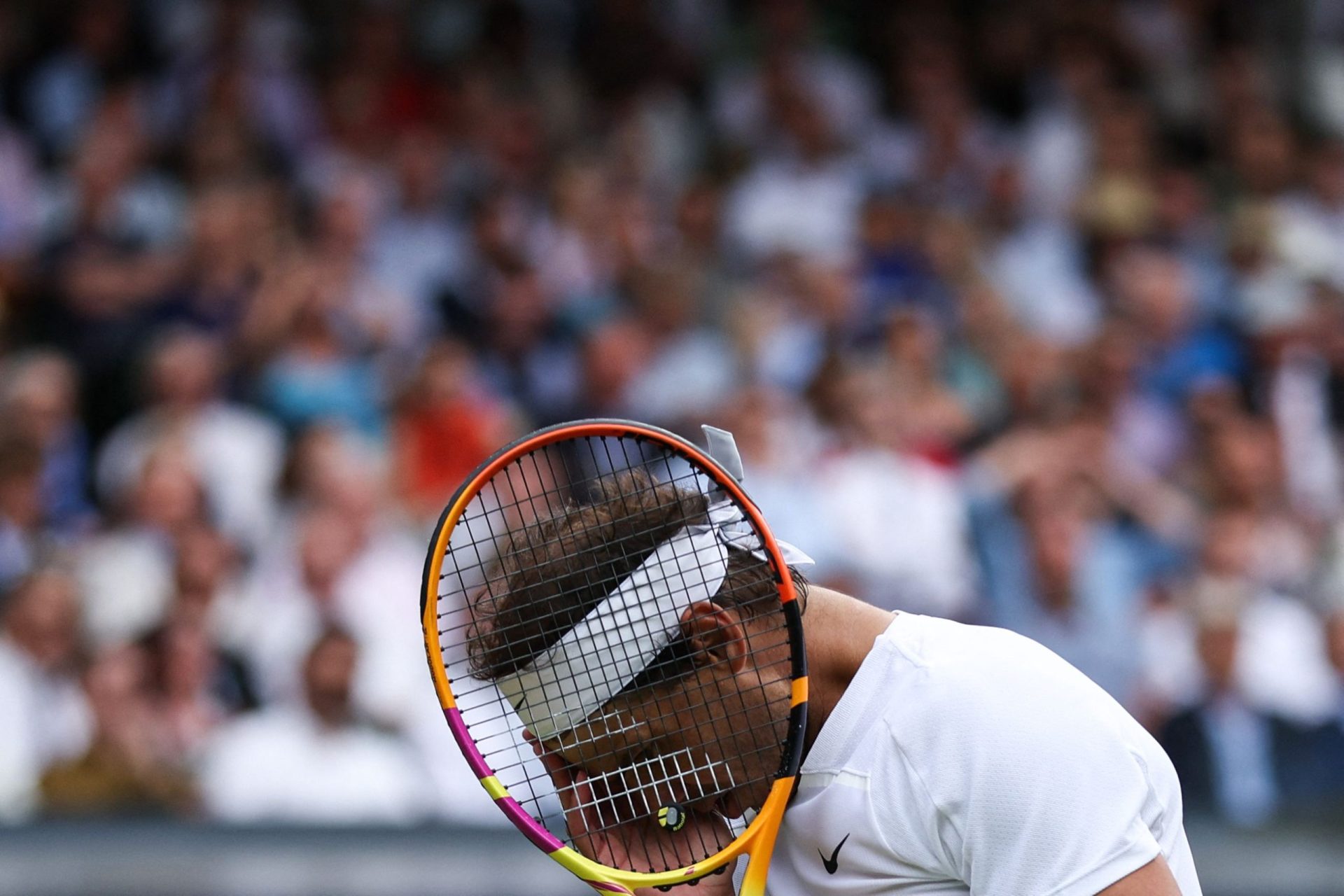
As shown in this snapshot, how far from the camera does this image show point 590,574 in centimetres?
229

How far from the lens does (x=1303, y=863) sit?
5406 mm

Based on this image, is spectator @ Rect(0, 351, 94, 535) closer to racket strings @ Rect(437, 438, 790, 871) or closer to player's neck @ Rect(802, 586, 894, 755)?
racket strings @ Rect(437, 438, 790, 871)

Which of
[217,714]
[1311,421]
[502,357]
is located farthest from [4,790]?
[1311,421]

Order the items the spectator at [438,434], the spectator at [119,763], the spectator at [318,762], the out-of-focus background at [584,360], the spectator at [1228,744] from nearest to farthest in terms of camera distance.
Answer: the spectator at [119,763] → the spectator at [318,762] → the out-of-focus background at [584,360] → the spectator at [1228,744] → the spectator at [438,434]

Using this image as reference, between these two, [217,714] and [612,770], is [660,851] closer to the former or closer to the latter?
[612,770]

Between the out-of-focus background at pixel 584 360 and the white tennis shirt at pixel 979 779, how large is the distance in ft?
9.73

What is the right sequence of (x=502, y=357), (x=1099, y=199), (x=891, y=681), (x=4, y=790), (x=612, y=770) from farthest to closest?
(x=1099, y=199)
(x=502, y=357)
(x=4, y=790)
(x=612, y=770)
(x=891, y=681)

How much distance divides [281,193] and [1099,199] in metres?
3.99

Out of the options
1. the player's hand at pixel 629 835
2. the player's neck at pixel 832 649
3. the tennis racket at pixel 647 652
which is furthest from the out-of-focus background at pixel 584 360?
the player's neck at pixel 832 649

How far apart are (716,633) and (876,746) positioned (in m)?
0.27

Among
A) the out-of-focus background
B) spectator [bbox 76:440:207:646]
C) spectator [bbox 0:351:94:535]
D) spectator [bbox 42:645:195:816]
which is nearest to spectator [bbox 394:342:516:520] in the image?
the out-of-focus background

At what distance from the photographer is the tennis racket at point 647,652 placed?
2.26m

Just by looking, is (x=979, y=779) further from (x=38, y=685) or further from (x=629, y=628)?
(x=38, y=685)

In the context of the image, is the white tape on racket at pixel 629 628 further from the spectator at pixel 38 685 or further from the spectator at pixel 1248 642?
the spectator at pixel 1248 642
